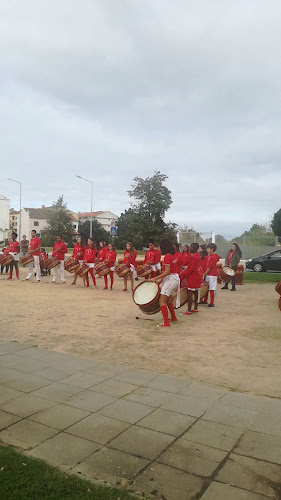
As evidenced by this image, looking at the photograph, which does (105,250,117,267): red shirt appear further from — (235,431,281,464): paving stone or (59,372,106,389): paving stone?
(235,431,281,464): paving stone

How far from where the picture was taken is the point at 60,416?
12.2 feet

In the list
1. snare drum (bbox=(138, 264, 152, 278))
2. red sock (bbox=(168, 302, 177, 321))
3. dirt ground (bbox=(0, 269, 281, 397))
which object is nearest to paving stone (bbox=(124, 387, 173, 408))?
dirt ground (bbox=(0, 269, 281, 397))

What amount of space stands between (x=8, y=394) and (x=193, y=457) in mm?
2098

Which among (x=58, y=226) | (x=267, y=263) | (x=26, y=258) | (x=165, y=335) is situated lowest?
(x=165, y=335)

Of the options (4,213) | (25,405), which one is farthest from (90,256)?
(4,213)

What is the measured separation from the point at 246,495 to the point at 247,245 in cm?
2799

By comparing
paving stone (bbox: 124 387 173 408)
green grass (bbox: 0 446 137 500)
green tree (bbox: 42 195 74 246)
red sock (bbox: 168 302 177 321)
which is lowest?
paving stone (bbox: 124 387 173 408)

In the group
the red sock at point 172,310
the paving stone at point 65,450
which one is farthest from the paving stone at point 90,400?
the red sock at point 172,310

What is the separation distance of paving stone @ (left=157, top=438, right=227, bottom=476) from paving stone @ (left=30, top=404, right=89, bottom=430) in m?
0.94

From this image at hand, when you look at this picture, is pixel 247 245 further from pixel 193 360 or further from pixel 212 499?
pixel 212 499

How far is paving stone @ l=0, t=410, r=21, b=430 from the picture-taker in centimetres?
354

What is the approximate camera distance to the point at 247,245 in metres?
29.6

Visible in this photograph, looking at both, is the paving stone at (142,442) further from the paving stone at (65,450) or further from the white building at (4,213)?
the white building at (4,213)

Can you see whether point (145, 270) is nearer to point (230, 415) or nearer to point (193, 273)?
point (193, 273)
